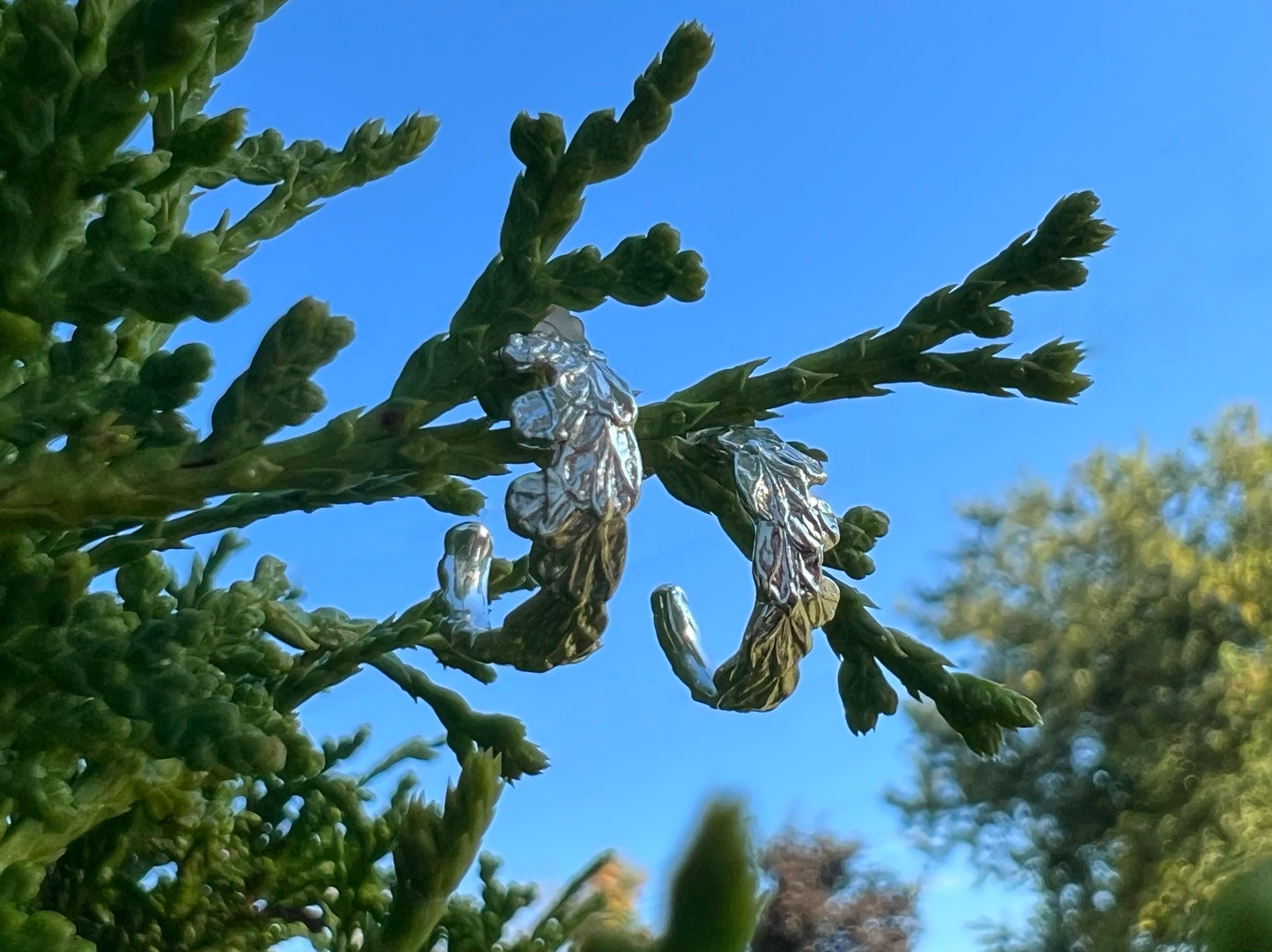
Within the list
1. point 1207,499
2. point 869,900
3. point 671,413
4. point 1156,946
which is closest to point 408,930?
point 671,413

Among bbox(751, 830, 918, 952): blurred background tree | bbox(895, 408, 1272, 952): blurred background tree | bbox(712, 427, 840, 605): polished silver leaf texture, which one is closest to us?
bbox(712, 427, 840, 605): polished silver leaf texture

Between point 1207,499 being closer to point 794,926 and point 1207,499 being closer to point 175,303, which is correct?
point 794,926

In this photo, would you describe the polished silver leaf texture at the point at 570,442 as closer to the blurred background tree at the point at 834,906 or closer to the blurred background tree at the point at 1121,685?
the blurred background tree at the point at 834,906

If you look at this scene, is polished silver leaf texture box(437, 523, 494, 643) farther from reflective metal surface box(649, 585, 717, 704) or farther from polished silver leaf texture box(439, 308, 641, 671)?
reflective metal surface box(649, 585, 717, 704)

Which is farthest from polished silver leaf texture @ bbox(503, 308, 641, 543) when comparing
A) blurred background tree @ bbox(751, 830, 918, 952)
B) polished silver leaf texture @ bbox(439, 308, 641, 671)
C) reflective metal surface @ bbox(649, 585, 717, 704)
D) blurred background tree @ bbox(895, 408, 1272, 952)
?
blurred background tree @ bbox(895, 408, 1272, 952)

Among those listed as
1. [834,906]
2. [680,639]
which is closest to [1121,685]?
[834,906]

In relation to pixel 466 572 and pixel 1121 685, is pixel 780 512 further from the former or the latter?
pixel 1121 685
